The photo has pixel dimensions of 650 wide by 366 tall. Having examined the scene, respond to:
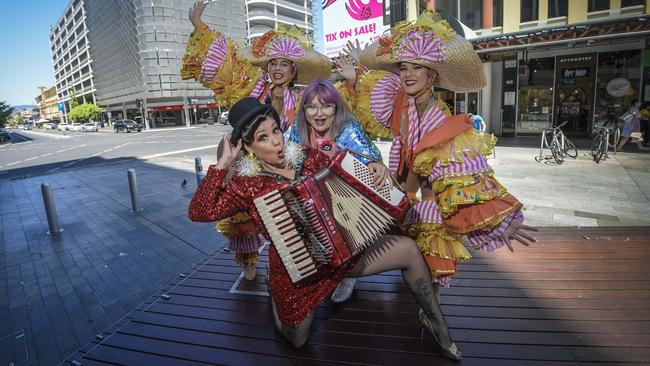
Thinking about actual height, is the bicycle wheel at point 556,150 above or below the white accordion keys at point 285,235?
below

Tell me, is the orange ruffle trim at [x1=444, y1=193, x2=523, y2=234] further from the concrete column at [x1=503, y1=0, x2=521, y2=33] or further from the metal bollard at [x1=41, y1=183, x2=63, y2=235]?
the concrete column at [x1=503, y1=0, x2=521, y2=33]

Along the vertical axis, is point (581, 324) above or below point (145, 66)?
below

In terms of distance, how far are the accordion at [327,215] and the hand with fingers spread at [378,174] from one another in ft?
0.10

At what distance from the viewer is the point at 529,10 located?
1327 centimetres

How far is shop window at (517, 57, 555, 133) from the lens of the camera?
1416cm

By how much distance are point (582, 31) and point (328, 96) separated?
413 inches

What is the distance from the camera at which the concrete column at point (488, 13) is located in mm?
13841

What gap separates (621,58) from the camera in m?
12.6

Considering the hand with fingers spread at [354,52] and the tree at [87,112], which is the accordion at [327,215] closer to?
the hand with fingers spread at [354,52]

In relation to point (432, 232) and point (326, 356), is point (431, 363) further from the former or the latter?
point (432, 232)

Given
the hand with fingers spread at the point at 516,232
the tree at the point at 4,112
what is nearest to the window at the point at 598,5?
the hand with fingers spread at the point at 516,232

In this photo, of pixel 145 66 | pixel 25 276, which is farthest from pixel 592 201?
pixel 145 66

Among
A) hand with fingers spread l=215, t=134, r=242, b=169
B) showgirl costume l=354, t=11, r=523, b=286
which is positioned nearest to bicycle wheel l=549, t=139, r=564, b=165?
showgirl costume l=354, t=11, r=523, b=286

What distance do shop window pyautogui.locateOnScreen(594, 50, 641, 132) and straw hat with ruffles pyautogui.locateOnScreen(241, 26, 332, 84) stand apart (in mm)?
13059
